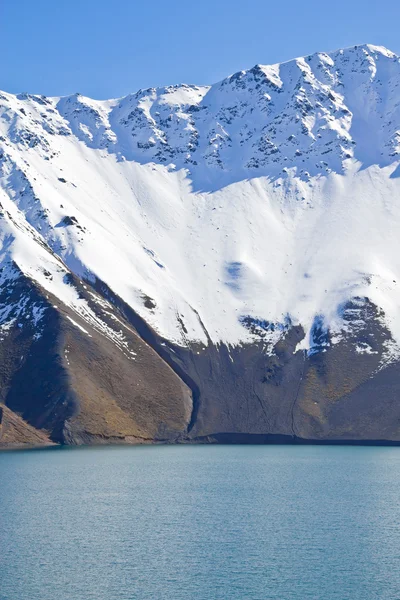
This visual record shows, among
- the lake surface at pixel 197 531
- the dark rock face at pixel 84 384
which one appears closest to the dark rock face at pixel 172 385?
the dark rock face at pixel 84 384

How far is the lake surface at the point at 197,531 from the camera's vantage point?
5622 cm

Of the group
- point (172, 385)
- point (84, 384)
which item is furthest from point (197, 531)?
point (172, 385)

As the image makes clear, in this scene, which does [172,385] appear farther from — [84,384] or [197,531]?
[197,531]

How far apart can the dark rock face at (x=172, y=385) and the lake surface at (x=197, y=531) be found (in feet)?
110

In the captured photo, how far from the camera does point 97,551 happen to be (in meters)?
64.6

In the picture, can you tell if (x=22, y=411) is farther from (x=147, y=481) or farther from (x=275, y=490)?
(x=275, y=490)

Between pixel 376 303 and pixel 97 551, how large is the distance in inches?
5321

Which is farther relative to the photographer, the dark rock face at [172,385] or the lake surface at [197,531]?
the dark rock face at [172,385]

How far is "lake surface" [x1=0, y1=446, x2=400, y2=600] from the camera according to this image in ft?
184

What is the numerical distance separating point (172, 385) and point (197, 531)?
98.0 metres

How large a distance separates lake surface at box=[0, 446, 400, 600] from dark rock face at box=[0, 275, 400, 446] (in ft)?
110

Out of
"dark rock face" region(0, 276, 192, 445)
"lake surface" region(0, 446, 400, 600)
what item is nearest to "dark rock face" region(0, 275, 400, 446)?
"dark rock face" region(0, 276, 192, 445)

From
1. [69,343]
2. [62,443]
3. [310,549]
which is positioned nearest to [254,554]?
[310,549]

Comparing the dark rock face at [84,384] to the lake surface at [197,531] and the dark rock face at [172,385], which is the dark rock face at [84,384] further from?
the lake surface at [197,531]
